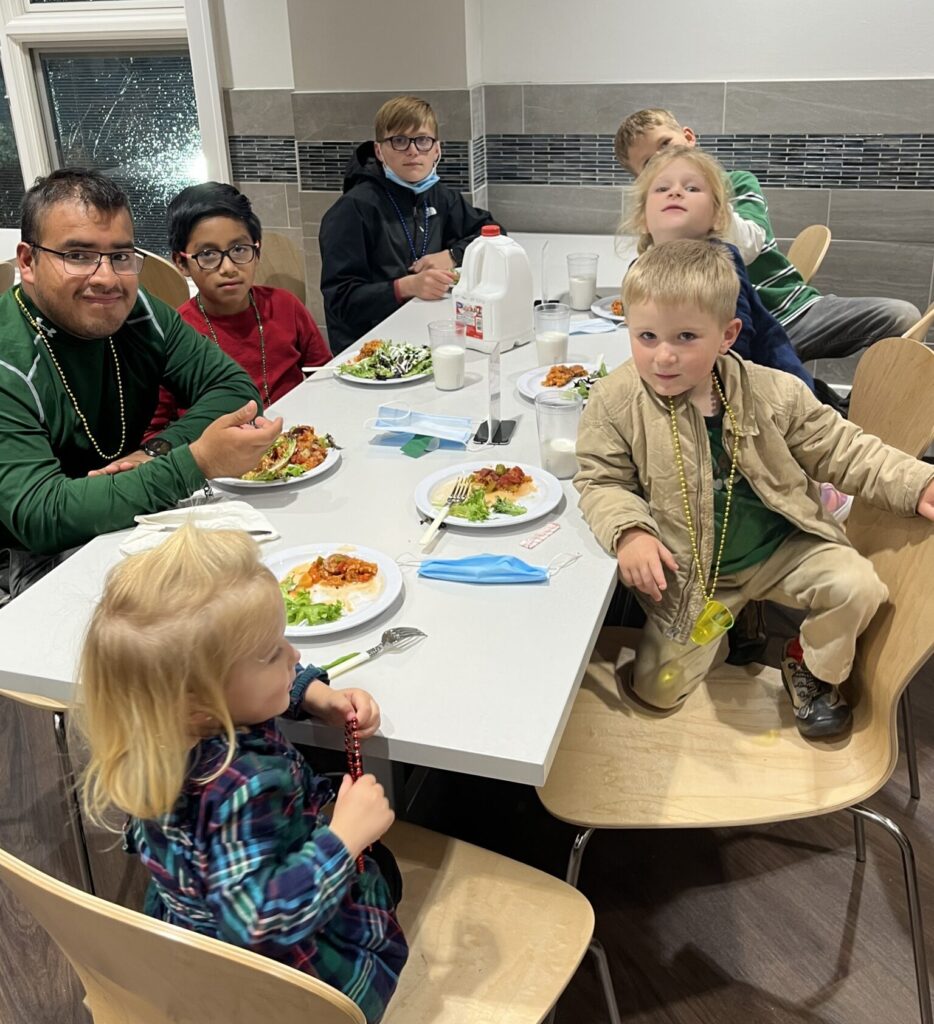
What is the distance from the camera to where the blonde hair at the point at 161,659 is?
85 cm

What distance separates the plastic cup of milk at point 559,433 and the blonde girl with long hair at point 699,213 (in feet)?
1.51

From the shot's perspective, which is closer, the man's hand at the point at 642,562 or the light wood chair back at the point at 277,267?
the man's hand at the point at 642,562

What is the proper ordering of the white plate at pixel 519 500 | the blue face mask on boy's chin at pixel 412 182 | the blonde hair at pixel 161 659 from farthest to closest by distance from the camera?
the blue face mask on boy's chin at pixel 412 182, the white plate at pixel 519 500, the blonde hair at pixel 161 659

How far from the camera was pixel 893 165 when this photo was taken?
3273 mm

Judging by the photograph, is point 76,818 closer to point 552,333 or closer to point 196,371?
point 196,371

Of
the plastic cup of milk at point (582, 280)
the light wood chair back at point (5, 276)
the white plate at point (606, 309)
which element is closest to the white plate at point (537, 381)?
the white plate at point (606, 309)

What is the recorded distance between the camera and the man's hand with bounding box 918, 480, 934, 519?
1336 millimetres

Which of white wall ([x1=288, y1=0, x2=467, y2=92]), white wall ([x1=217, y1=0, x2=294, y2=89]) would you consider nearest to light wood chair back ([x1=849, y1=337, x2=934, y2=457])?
white wall ([x1=288, y1=0, x2=467, y2=92])

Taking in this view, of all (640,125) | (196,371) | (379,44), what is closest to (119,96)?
(379,44)

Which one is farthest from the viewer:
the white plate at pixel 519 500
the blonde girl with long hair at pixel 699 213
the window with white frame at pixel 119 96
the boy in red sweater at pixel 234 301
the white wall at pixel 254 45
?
the window with white frame at pixel 119 96

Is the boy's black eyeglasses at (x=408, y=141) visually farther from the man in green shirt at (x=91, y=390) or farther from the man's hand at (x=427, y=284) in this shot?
the man in green shirt at (x=91, y=390)

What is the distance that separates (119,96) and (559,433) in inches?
125

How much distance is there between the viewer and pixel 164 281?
8.81ft

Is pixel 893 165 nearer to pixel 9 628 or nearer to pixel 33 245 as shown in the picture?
pixel 33 245
